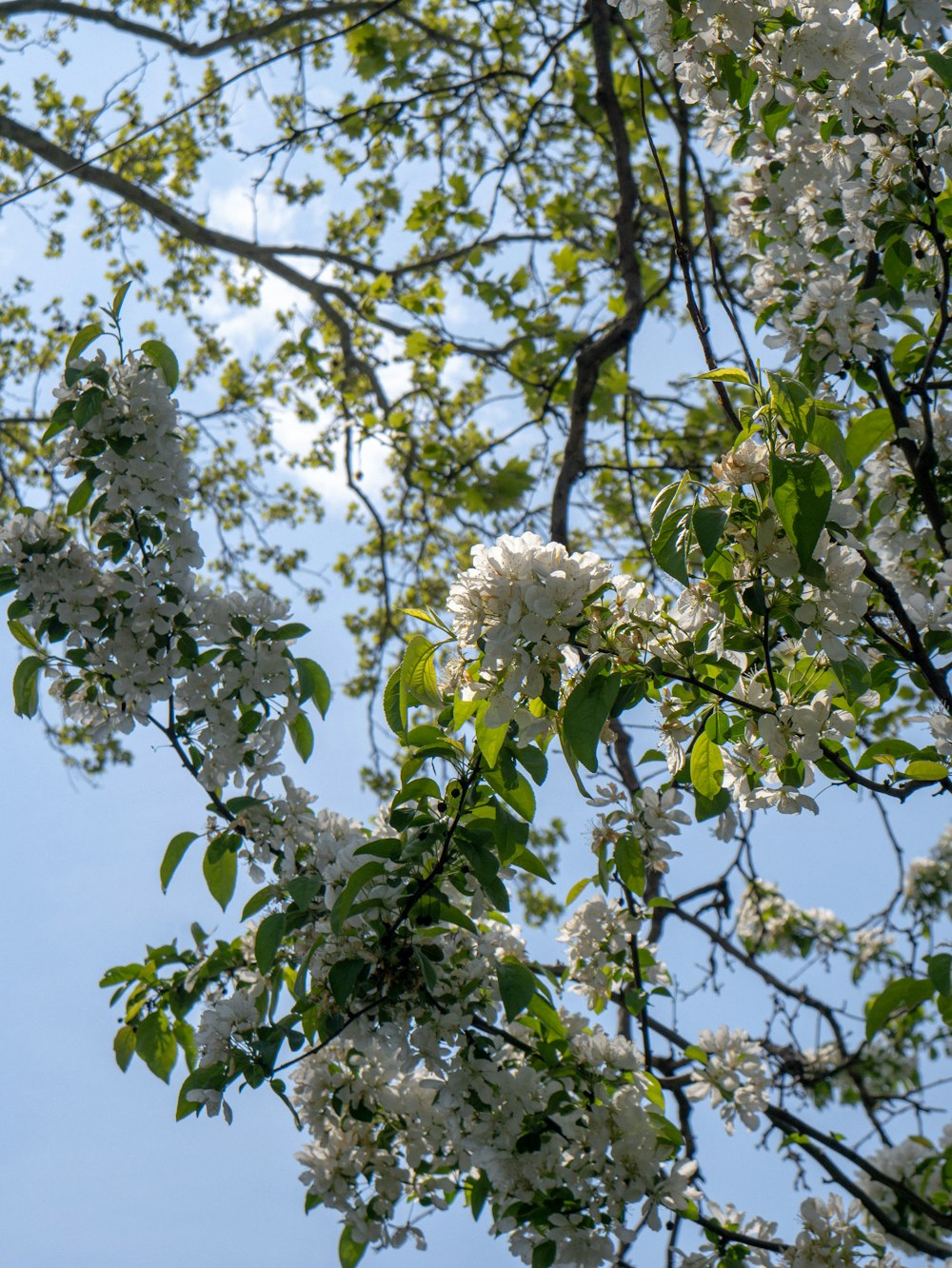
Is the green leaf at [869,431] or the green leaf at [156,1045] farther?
the green leaf at [156,1045]

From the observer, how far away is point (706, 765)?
4.50 ft

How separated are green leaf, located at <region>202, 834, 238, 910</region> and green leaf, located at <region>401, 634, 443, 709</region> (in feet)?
2.40

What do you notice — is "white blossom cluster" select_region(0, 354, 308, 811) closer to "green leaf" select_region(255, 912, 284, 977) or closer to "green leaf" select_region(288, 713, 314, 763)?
"green leaf" select_region(288, 713, 314, 763)

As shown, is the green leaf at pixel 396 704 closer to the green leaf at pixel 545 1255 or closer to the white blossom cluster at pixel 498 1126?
the white blossom cluster at pixel 498 1126

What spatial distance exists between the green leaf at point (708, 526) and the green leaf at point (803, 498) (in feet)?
0.19

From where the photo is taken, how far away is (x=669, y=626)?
1.29 metres

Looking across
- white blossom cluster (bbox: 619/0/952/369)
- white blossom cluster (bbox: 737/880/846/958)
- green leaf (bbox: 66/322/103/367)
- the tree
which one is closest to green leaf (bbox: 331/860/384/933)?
the tree

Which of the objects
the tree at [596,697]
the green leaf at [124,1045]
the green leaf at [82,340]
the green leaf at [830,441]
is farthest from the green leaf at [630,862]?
the green leaf at [82,340]

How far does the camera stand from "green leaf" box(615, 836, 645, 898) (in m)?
1.71

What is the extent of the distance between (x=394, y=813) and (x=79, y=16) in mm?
5249

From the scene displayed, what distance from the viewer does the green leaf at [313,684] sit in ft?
6.48

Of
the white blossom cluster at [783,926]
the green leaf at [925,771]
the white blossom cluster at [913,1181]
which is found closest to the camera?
the green leaf at [925,771]

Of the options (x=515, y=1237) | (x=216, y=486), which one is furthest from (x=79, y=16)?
(x=515, y=1237)

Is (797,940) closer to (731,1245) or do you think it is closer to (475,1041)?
(731,1245)
